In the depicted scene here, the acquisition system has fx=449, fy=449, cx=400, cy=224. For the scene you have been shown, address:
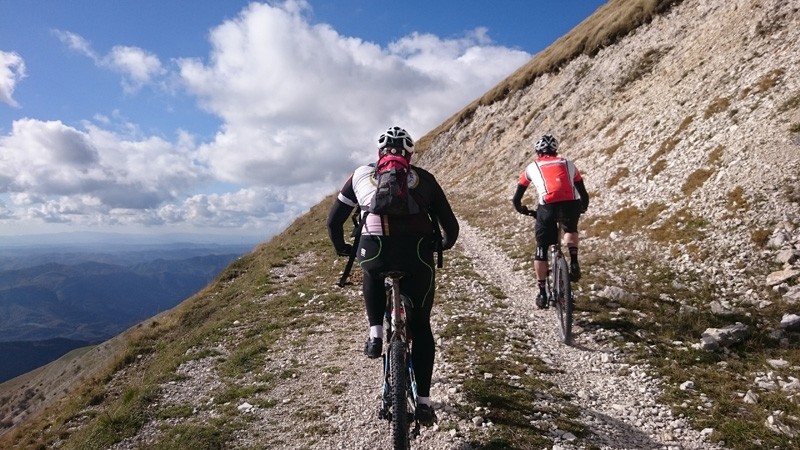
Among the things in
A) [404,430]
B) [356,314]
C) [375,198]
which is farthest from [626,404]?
[356,314]

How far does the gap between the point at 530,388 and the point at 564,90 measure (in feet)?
131

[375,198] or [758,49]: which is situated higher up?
[758,49]

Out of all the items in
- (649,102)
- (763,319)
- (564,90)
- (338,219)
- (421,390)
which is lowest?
(421,390)

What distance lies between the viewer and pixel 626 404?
6664mm

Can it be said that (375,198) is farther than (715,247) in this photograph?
No

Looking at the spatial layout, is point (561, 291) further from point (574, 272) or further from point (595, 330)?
point (595, 330)

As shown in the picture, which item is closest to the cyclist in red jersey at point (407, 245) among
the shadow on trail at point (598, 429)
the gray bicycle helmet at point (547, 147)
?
the shadow on trail at point (598, 429)

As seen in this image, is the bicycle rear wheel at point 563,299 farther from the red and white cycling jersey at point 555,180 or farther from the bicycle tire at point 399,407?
the bicycle tire at point 399,407

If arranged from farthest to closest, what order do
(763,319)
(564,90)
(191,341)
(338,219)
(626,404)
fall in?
(564,90), (191,341), (763,319), (626,404), (338,219)

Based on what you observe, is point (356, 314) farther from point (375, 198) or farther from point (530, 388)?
point (375, 198)

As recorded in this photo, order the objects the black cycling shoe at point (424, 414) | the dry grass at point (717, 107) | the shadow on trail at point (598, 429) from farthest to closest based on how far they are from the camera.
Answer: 1. the dry grass at point (717, 107)
2. the shadow on trail at point (598, 429)
3. the black cycling shoe at point (424, 414)

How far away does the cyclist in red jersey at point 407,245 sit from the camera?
5.01 metres

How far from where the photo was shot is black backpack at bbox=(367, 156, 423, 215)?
482 cm

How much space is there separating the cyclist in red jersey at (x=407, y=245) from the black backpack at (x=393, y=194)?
0.36ft
